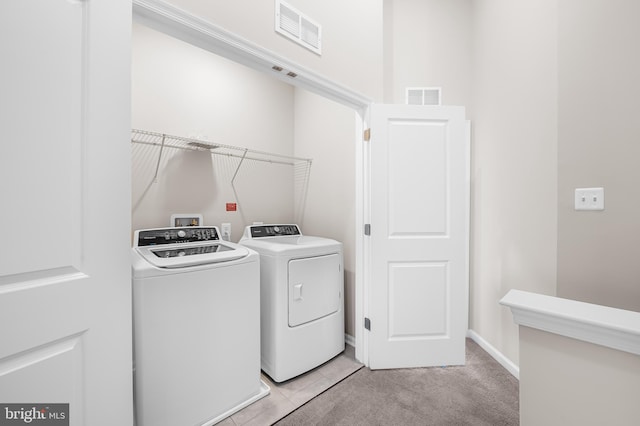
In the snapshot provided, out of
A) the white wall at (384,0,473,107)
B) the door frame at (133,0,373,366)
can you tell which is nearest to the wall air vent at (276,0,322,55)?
the door frame at (133,0,373,366)

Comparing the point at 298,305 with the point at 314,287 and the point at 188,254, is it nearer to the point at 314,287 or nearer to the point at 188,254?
the point at 314,287

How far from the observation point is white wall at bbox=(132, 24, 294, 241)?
6.45ft

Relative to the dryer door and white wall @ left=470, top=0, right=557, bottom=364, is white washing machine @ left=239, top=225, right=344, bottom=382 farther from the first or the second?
white wall @ left=470, top=0, right=557, bottom=364

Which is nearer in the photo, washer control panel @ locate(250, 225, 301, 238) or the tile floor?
the tile floor

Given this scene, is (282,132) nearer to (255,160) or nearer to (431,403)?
(255,160)

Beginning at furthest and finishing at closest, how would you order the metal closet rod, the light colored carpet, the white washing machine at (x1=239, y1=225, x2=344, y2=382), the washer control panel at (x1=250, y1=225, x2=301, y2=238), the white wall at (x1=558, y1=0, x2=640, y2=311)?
the washer control panel at (x1=250, y1=225, x2=301, y2=238)
the metal closet rod
the white washing machine at (x1=239, y1=225, x2=344, y2=382)
the light colored carpet
the white wall at (x1=558, y1=0, x2=640, y2=311)

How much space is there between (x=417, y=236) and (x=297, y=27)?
1618mm

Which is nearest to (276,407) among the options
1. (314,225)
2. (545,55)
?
(314,225)

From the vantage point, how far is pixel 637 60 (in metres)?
1.21

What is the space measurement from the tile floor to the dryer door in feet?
1.32

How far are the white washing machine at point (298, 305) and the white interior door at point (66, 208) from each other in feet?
3.12

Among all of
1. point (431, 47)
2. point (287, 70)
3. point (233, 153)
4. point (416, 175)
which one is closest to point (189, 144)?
point (233, 153)

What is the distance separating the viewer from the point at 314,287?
193 centimetres

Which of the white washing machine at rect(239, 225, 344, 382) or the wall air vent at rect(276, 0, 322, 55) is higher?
the wall air vent at rect(276, 0, 322, 55)
